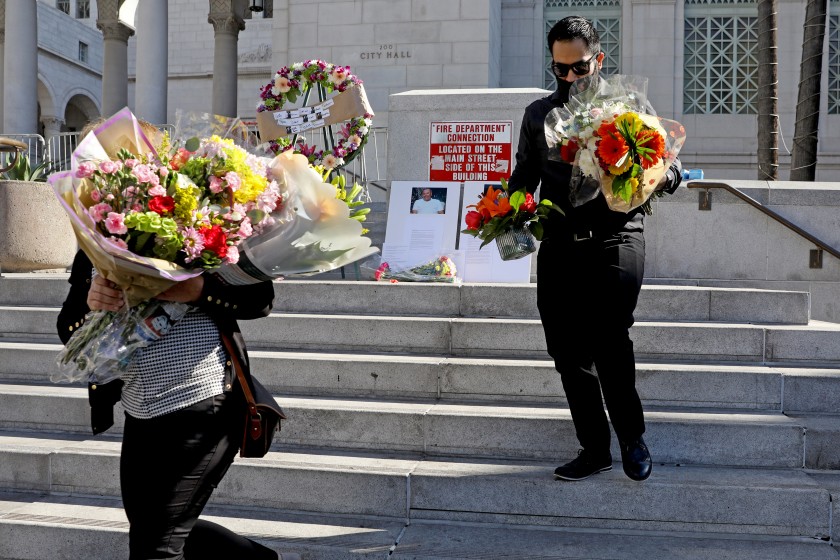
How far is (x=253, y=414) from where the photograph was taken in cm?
280

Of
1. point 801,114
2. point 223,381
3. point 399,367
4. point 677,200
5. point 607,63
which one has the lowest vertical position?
point 399,367

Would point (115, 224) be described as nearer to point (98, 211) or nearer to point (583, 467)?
point (98, 211)

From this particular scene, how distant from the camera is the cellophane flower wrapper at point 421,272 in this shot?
718cm

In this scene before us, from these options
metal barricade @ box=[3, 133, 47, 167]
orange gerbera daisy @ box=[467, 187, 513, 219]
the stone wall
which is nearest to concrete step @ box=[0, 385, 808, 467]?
orange gerbera daisy @ box=[467, 187, 513, 219]

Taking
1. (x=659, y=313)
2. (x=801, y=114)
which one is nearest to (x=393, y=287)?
(x=659, y=313)

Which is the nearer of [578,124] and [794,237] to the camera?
[578,124]

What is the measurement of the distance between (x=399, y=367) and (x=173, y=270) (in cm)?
307

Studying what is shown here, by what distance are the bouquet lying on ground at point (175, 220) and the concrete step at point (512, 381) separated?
2.76 m

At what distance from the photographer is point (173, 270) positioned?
2.54 m

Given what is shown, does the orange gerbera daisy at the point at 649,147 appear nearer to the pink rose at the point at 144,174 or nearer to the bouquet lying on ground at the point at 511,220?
the bouquet lying on ground at the point at 511,220

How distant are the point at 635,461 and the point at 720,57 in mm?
17112

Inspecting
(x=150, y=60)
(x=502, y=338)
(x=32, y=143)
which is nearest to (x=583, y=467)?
(x=502, y=338)

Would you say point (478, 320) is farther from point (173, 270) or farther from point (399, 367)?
point (173, 270)

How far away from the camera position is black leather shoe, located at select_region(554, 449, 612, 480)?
4.28 metres
